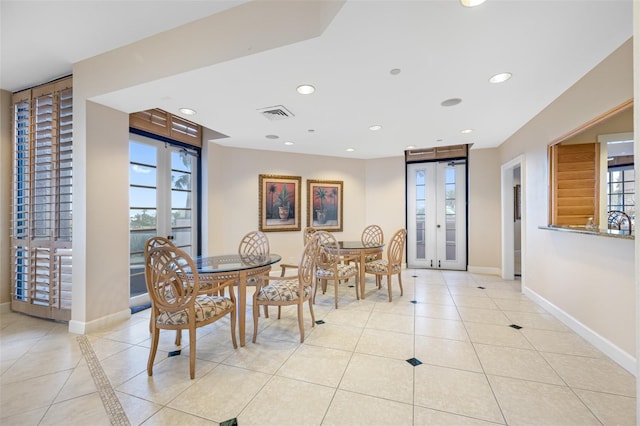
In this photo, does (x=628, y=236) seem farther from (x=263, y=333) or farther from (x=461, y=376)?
(x=263, y=333)

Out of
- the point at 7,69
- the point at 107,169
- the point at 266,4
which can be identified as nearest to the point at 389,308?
the point at 266,4

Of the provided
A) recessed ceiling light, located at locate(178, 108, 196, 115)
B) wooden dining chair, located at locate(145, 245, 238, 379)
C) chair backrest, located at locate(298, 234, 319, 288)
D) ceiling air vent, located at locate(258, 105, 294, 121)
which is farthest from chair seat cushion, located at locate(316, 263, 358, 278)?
recessed ceiling light, located at locate(178, 108, 196, 115)

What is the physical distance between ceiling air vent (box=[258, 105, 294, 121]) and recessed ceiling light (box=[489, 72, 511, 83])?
7.28 feet

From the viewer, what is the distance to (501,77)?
8.26 feet

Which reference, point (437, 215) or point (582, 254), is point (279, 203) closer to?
point (437, 215)

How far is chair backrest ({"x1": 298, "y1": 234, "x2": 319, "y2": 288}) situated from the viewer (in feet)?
8.66

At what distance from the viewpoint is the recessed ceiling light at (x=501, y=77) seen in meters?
2.46

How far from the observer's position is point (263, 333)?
110 inches

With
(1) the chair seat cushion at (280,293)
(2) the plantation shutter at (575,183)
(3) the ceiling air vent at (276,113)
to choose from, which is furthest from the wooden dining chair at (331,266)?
(2) the plantation shutter at (575,183)

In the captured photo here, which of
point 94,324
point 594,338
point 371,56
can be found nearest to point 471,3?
point 371,56

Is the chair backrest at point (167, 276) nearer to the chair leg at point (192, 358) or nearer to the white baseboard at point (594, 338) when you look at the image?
the chair leg at point (192, 358)

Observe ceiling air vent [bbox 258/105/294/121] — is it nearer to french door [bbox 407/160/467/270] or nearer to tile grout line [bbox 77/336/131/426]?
tile grout line [bbox 77/336/131/426]

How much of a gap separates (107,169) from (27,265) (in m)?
1.63

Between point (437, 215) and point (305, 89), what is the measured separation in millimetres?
4372
